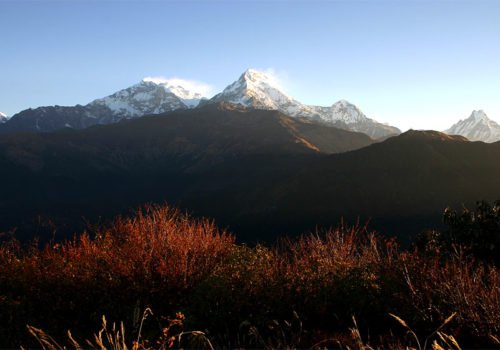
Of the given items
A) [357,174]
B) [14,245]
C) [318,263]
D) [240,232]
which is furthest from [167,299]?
[357,174]

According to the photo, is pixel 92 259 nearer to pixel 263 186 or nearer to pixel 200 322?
pixel 200 322

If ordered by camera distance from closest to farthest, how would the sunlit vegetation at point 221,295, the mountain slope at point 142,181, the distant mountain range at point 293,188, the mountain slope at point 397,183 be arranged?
the sunlit vegetation at point 221,295 → the mountain slope at point 397,183 → the distant mountain range at point 293,188 → the mountain slope at point 142,181

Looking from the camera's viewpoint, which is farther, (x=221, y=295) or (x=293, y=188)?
(x=293, y=188)

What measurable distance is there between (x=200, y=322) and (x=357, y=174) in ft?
328

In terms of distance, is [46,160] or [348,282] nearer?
[348,282]

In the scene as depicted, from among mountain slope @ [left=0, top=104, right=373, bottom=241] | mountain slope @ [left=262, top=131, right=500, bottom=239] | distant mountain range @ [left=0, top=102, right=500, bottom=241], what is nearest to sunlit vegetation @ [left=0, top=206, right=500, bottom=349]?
distant mountain range @ [left=0, top=102, right=500, bottom=241]

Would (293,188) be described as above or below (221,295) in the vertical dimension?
below

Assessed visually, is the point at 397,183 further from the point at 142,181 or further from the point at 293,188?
the point at 142,181

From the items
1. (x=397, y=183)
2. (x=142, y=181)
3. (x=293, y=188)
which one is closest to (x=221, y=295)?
(x=397, y=183)

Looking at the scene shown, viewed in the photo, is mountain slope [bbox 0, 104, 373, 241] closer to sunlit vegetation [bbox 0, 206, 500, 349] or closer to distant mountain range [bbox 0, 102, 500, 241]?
distant mountain range [bbox 0, 102, 500, 241]

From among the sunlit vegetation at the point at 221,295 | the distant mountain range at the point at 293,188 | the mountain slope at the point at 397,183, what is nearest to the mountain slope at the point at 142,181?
the distant mountain range at the point at 293,188

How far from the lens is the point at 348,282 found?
811cm

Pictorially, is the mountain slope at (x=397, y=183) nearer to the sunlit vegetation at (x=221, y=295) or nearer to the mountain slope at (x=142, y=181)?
the mountain slope at (x=142, y=181)

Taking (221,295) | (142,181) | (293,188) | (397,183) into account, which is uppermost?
(221,295)
